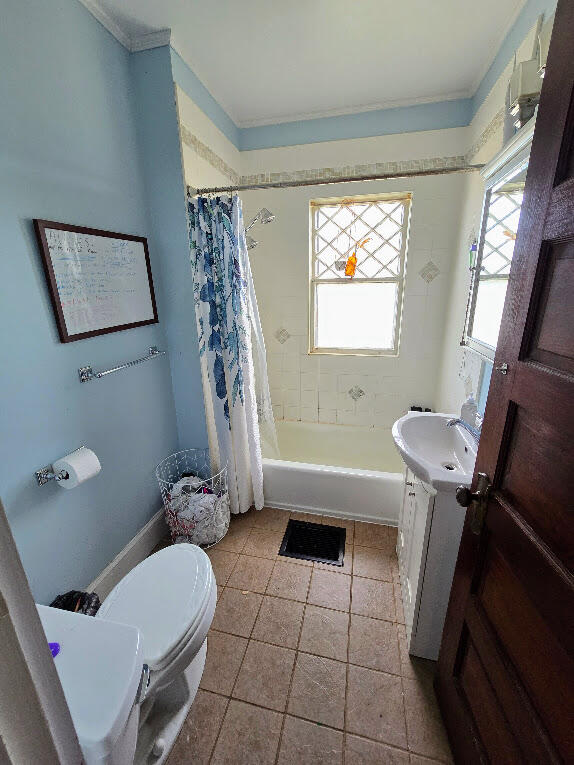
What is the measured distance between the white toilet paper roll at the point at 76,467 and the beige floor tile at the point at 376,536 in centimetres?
143

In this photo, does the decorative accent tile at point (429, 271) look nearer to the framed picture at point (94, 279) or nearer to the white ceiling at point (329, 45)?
the white ceiling at point (329, 45)

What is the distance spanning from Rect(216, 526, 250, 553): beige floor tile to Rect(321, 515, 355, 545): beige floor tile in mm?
491

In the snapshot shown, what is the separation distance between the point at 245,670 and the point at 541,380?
1.45 metres

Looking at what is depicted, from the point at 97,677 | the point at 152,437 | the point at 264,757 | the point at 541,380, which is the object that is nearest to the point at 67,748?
the point at 97,677

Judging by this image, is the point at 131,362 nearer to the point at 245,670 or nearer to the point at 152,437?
the point at 152,437

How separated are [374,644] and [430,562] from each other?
0.50 metres

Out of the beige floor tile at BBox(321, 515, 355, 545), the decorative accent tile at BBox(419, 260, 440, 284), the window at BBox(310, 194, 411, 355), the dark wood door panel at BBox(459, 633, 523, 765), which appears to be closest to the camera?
the dark wood door panel at BBox(459, 633, 523, 765)

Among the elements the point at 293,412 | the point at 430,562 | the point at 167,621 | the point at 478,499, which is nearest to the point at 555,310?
the point at 478,499

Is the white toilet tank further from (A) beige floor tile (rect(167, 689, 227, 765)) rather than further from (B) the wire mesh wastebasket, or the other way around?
(B) the wire mesh wastebasket

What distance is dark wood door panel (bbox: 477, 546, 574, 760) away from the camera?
1.79 ft

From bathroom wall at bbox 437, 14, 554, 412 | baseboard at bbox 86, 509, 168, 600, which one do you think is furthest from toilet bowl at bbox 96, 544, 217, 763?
bathroom wall at bbox 437, 14, 554, 412

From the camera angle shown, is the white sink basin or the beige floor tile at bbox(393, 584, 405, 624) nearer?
the white sink basin

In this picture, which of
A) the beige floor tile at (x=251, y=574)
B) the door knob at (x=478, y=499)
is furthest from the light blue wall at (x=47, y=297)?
the door knob at (x=478, y=499)

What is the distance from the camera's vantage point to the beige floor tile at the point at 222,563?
5.29 feet
